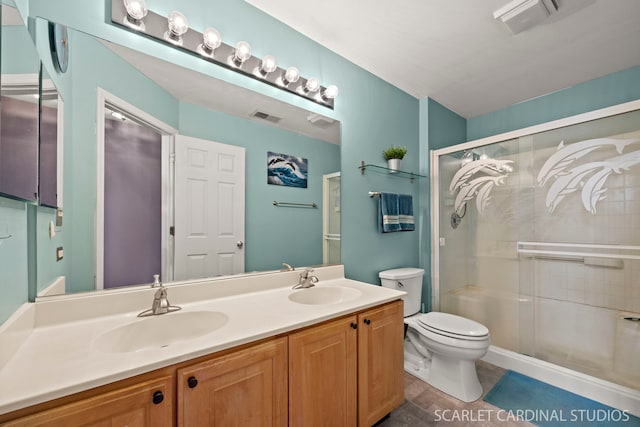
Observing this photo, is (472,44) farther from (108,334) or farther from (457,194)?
(108,334)

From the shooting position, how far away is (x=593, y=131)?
5.76 ft

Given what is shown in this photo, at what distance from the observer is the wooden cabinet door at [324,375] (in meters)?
1.04

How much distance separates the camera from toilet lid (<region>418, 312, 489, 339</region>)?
5.58 ft

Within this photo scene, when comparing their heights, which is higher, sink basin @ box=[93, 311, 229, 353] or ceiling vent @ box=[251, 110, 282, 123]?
ceiling vent @ box=[251, 110, 282, 123]

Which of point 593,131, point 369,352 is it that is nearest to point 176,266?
point 369,352

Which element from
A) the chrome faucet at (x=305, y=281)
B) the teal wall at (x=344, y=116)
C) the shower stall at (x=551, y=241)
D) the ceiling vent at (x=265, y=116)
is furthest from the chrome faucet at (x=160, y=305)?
the shower stall at (x=551, y=241)

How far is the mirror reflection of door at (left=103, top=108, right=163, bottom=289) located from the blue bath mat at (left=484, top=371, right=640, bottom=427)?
2.20 m

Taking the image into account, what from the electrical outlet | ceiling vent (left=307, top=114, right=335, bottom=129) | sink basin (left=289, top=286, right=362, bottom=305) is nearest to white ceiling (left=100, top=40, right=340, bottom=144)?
ceiling vent (left=307, top=114, right=335, bottom=129)

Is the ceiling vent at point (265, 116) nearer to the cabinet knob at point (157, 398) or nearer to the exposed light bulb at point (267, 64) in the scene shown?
the exposed light bulb at point (267, 64)

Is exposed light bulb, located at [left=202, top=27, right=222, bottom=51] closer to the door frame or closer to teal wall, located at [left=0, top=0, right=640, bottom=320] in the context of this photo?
teal wall, located at [left=0, top=0, right=640, bottom=320]

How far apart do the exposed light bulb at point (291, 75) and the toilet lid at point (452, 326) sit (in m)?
1.91

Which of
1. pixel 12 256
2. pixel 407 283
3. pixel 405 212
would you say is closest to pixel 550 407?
pixel 407 283

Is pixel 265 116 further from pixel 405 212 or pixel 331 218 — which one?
pixel 405 212

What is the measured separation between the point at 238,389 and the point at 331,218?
3.81 feet
